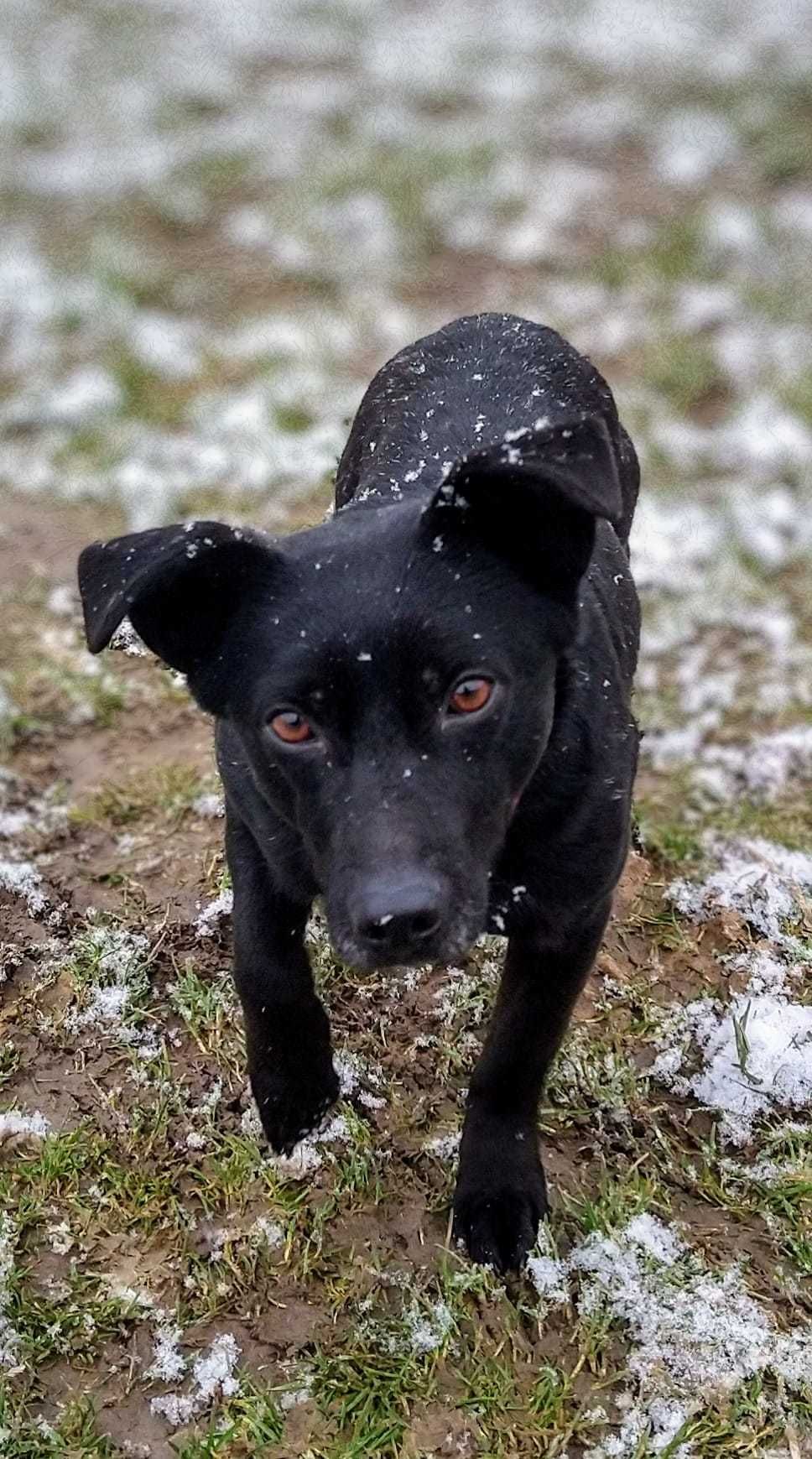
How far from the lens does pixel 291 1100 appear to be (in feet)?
9.96

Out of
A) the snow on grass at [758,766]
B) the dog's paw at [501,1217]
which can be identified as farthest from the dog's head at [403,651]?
the snow on grass at [758,766]

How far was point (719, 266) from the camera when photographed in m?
7.43

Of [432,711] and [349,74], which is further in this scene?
[349,74]

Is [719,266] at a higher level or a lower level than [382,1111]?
higher

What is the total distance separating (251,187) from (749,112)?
3099 mm

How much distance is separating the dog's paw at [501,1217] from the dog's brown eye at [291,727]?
3.79 feet

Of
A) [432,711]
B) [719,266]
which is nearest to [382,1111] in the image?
[432,711]

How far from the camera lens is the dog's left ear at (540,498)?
2215mm

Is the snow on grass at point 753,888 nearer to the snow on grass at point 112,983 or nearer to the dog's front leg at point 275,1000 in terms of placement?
the dog's front leg at point 275,1000

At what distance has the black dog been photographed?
7.39 feet

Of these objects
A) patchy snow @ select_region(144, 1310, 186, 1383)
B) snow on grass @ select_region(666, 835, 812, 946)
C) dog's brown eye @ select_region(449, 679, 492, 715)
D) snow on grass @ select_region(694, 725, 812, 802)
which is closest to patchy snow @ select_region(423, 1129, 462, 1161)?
patchy snow @ select_region(144, 1310, 186, 1383)

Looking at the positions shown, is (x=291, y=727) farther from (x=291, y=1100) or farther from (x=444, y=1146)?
(x=444, y=1146)

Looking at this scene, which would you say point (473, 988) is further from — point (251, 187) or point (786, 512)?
point (251, 187)

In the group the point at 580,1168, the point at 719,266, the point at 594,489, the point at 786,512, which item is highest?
the point at 594,489
